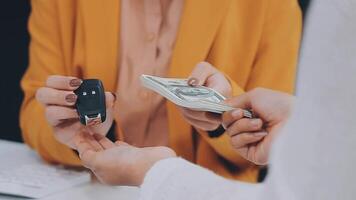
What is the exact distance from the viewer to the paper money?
782 mm

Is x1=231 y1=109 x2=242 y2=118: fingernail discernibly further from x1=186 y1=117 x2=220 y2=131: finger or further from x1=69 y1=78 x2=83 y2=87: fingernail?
x1=69 y1=78 x2=83 y2=87: fingernail

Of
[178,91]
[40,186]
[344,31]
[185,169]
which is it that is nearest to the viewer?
[344,31]

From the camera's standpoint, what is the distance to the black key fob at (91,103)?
0.80 meters

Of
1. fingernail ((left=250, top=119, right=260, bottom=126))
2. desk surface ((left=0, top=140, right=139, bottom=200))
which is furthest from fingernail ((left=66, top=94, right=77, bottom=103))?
fingernail ((left=250, top=119, right=260, bottom=126))

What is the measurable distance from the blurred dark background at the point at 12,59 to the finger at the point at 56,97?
258 millimetres

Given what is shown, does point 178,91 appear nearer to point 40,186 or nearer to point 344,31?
point 40,186

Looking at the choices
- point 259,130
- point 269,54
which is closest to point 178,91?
point 259,130

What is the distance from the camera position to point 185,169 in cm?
60

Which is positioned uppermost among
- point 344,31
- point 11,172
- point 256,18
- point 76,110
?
point 344,31

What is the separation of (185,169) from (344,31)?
0.76ft

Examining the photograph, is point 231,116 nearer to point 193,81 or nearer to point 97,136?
point 193,81

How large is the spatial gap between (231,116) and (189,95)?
7cm

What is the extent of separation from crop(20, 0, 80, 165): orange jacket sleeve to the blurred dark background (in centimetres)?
5

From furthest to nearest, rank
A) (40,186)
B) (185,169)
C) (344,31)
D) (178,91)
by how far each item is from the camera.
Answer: (40,186) → (178,91) → (185,169) → (344,31)
